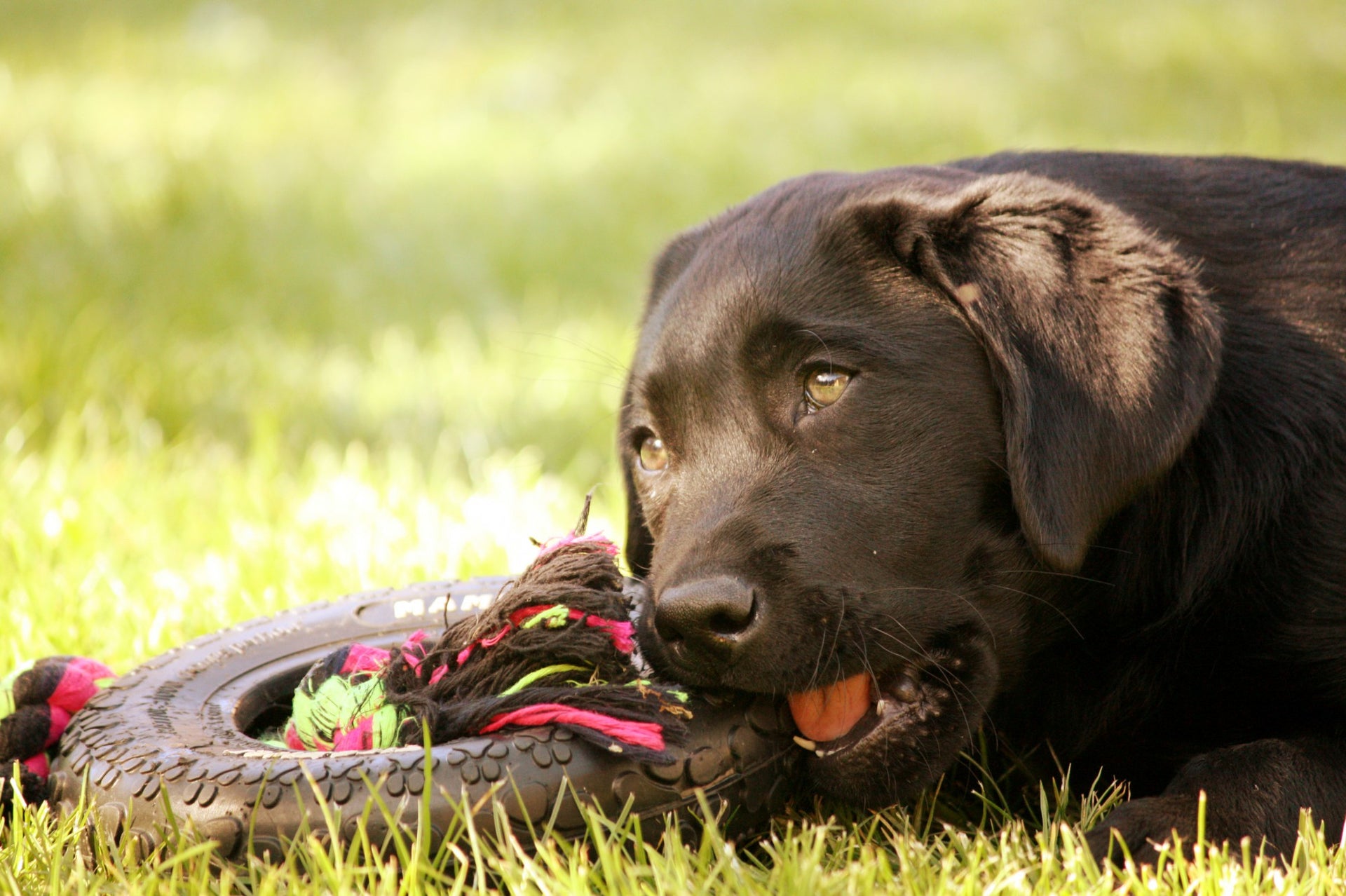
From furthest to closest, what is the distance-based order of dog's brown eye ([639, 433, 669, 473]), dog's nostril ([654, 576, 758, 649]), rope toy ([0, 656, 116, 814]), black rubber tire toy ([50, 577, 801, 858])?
→ dog's brown eye ([639, 433, 669, 473]) → rope toy ([0, 656, 116, 814]) → dog's nostril ([654, 576, 758, 649]) → black rubber tire toy ([50, 577, 801, 858])

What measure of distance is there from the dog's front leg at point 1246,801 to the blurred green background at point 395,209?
1733mm

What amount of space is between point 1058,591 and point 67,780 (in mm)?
1724

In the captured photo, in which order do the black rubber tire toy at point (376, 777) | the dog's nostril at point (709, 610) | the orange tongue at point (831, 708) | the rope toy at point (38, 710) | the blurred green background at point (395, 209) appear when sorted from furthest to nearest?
1. the blurred green background at point (395, 209)
2. the rope toy at point (38, 710)
3. the orange tongue at point (831, 708)
4. the dog's nostril at point (709, 610)
5. the black rubber tire toy at point (376, 777)

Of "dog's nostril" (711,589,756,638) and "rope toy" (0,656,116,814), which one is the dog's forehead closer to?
"dog's nostril" (711,589,756,638)

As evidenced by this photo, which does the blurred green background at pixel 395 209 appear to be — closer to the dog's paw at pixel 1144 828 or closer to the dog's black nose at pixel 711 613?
the dog's black nose at pixel 711 613

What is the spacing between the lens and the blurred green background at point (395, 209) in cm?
415

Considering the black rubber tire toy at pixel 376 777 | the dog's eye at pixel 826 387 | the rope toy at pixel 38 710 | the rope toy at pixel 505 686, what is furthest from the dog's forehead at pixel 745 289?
the rope toy at pixel 38 710

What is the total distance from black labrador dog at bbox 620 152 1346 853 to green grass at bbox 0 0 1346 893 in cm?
21

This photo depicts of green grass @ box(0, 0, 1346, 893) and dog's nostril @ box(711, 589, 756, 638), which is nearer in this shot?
dog's nostril @ box(711, 589, 756, 638)

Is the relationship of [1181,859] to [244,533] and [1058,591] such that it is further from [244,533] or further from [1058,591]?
[244,533]

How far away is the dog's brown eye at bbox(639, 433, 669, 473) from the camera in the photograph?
2.71 m

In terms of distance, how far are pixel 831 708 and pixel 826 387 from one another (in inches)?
21.7

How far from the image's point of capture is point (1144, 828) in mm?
2066

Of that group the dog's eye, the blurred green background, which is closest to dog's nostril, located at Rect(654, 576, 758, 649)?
the dog's eye
